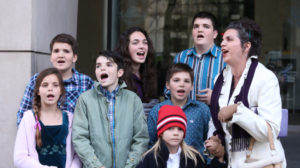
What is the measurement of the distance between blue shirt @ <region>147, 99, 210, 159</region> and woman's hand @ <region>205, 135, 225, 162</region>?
482 mm

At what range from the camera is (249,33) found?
2986 millimetres

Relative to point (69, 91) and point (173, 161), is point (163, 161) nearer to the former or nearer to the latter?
point (173, 161)

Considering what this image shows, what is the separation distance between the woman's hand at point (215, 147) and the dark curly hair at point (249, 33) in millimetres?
766

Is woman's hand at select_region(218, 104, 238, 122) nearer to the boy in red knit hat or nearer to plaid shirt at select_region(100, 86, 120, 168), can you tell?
the boy in red knit hat

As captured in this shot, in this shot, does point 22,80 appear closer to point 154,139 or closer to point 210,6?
point 154,139

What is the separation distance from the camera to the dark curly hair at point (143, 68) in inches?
154

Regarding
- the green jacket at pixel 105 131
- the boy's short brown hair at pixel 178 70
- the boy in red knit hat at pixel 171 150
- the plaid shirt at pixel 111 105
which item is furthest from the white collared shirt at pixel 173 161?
the boy's short brown hair at pixel 178 70

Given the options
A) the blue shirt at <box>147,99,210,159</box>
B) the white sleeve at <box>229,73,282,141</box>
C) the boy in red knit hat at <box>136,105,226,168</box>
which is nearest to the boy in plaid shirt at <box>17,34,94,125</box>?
the blue shirt at <box>147,99,210,159</box>

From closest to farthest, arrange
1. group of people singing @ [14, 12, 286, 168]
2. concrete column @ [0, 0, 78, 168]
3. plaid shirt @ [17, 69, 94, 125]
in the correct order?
group of people singing @ [14, 12, 286, 168], plaid shirt @ [17, 69, 94, 125], concrete column @ [0, 0, 78, 168]

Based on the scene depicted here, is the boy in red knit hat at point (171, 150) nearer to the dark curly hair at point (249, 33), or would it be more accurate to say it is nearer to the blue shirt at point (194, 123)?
the blue shirt at point (194, 123)

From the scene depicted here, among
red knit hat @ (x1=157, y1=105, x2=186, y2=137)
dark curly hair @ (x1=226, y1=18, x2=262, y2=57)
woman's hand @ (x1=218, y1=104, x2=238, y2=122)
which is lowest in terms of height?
red knit hat @ (x1=157, y1=105, x2=186, y2=137)

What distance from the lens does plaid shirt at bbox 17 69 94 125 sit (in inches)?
142

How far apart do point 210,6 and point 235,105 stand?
8.97m

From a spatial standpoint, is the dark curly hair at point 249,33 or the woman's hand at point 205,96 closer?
the dark curly hair at point 249,33
